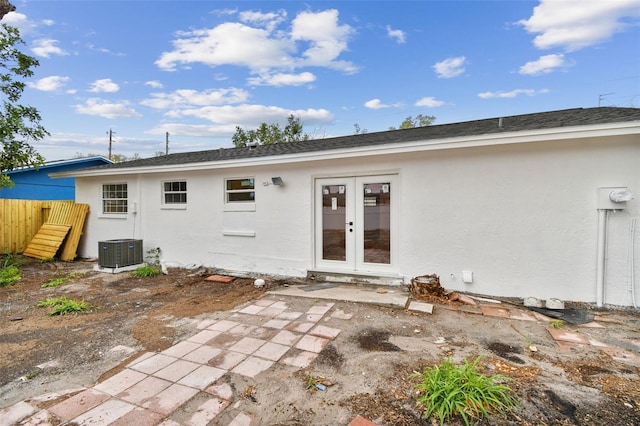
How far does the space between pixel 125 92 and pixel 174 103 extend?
9.32 feet

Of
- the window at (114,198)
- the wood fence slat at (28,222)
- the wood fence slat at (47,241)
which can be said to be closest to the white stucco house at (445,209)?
the window at (114,198)

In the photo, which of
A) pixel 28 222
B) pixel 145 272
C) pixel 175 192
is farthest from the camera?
pixel 28 222

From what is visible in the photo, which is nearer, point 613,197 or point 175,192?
point 613,197

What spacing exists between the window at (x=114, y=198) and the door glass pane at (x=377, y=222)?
23.4 feet

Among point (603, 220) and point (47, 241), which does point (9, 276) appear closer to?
point (47, 241)

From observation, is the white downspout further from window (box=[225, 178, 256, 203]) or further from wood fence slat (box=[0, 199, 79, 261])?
wood fence slat (box=[0, 199, 79, 261])

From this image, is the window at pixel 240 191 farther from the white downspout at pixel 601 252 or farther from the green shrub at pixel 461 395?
the white downspout at pixel 601 252

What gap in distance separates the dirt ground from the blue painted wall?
1075cm

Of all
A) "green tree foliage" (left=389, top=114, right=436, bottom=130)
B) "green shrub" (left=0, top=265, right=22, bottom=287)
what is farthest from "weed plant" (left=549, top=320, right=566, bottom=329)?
"green tree foliage" (left=389, top=114, right=436, bottom=130)

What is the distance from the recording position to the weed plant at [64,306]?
4.42m

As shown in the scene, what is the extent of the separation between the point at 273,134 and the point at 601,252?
2007 cm

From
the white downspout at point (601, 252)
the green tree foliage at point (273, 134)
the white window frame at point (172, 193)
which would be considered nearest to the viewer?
the white downspout at point (601, 252)

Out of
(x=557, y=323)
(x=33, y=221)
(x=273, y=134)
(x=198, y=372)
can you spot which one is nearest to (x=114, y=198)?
(x=33, y=221)

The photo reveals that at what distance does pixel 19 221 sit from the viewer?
913 centimetres
